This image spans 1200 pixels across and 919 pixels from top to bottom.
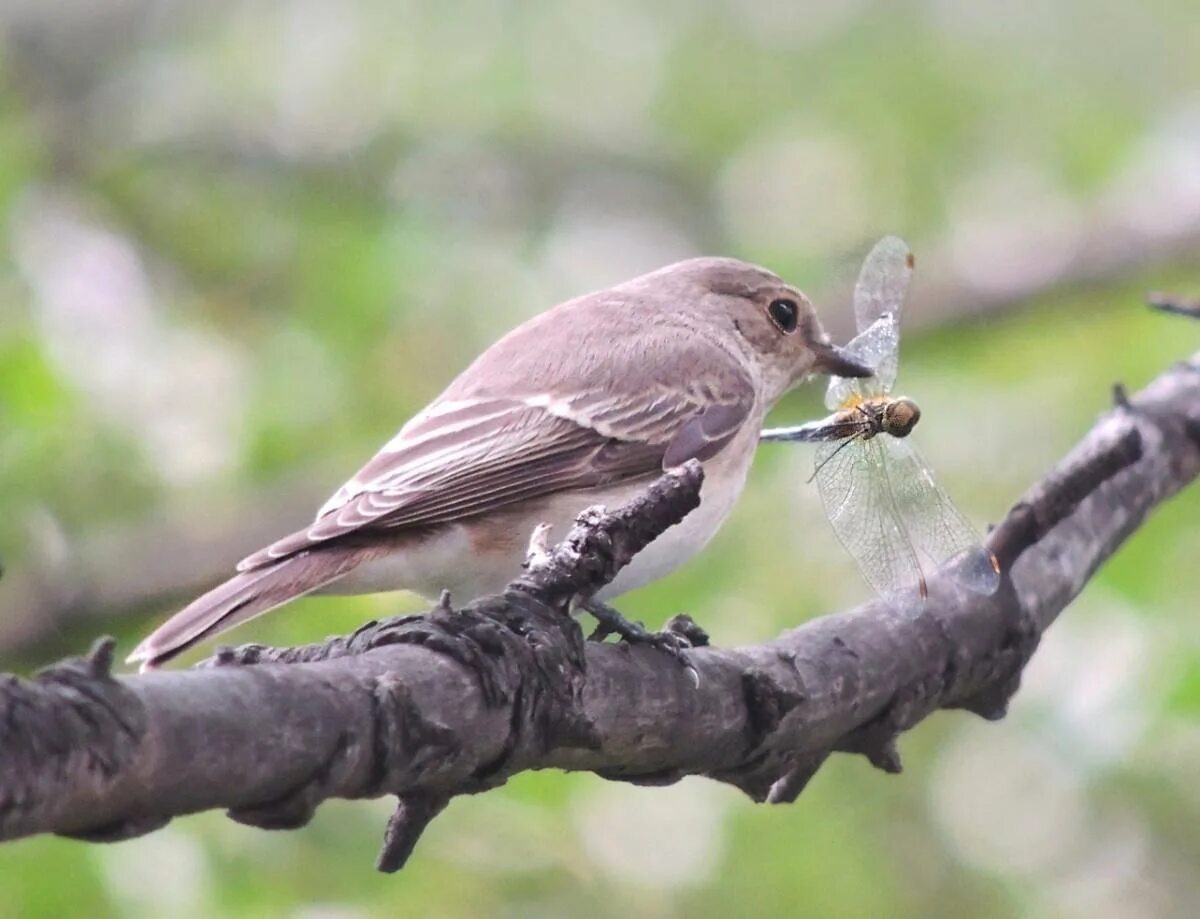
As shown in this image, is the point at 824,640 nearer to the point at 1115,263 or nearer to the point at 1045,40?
the point at 1115,263

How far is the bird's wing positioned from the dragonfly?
0.95 feet

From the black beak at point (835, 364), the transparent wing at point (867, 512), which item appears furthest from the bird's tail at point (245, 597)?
the black beak at point (835, 364)

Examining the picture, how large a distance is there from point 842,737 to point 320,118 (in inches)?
189

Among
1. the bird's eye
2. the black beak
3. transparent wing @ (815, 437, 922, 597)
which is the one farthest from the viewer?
the bird's eye

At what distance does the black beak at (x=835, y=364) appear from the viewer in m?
4.02

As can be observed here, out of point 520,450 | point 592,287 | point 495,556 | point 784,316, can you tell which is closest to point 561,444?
point 520,450

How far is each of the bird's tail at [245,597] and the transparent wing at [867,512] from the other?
1.01 metres

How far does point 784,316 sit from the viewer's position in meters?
4.65

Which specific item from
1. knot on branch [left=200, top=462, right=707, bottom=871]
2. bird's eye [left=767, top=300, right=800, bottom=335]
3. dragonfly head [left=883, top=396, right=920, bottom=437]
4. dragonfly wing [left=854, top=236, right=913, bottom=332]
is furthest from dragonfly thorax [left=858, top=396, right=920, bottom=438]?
knot on branch [left=200, top=462, right=707, bottom=871]

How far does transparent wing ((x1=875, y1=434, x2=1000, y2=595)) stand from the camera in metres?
3.16

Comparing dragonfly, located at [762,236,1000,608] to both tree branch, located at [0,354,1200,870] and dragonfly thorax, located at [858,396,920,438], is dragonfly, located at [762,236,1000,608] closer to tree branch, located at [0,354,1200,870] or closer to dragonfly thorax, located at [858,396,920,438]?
dragonfly thorax, located at [858,396,920,438]

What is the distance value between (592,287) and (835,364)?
2.66m

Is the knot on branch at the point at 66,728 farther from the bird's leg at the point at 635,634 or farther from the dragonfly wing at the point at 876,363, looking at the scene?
the dragonfly wing at the point at 876,363

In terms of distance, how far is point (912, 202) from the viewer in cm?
747
